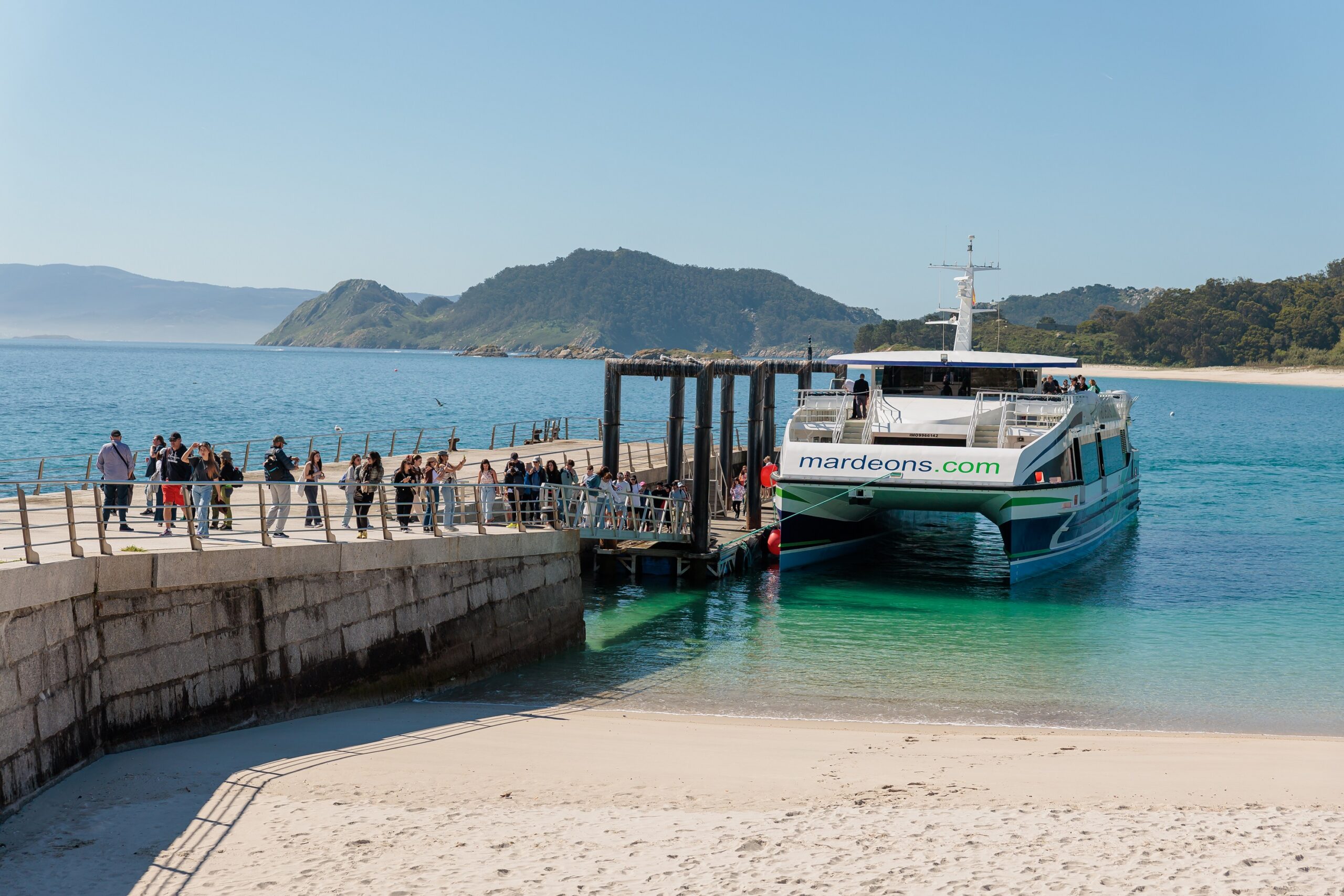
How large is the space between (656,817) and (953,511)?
56.0 ft

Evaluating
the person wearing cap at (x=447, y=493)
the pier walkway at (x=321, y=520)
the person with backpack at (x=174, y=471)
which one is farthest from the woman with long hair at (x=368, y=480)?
the person with backpack at (x=174, y=471)

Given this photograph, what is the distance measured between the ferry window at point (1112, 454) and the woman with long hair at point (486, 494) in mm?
17739

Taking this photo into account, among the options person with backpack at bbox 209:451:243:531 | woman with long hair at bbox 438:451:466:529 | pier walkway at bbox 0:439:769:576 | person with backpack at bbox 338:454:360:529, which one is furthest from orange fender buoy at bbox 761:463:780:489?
person with backpack at bbox 209:451:243:531

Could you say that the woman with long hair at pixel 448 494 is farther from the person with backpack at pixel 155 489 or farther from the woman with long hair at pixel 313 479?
the person with backpack at pixel 155 489

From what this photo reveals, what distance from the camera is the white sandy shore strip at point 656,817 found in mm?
8609

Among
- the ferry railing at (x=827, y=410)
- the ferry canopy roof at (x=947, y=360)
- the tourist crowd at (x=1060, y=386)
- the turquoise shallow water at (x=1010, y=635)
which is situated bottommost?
the turquoise shallow water at (x=1010, y=635)

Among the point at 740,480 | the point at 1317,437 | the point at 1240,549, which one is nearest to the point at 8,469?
the point at 740,480

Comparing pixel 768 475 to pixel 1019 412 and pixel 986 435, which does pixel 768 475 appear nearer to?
pixel 986 435

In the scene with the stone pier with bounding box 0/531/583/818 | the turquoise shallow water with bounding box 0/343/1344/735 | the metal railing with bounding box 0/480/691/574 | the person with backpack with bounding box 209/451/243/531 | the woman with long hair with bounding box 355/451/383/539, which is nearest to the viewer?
the stone pier with bounding box 0/531/583/818

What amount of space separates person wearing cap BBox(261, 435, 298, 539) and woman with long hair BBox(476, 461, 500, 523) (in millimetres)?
2623

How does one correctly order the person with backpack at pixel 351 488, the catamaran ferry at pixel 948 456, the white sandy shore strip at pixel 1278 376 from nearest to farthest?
the person with backpack at pixel 351 488, the catamaran ferry at pixel 948 456, the white sandy shore strip at pixel 1278 376

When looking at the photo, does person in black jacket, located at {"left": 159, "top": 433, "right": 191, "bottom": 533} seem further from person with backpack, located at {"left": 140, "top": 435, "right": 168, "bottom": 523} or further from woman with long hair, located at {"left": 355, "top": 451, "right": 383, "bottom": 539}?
woman with long hair, located at {"left": 355, "top": 451, "right": 383, "bottom": 539}

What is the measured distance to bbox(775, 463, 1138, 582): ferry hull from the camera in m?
23.9

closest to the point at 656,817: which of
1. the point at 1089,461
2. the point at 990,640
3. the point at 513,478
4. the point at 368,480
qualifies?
the point at 368,480
